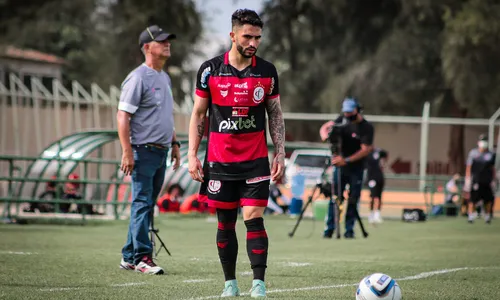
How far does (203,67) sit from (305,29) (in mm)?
39791

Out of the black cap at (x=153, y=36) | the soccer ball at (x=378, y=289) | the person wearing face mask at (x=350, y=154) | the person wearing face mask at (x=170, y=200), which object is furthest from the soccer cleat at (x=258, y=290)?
the person wearing face mask at (x=170, y=200)

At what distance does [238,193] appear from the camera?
790 centimetres

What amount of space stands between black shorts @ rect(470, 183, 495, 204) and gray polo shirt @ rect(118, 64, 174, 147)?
1451cm

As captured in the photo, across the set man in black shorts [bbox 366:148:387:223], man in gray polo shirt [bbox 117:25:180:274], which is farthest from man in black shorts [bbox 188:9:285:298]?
man in black shorts [bbox 366:148:387:223]

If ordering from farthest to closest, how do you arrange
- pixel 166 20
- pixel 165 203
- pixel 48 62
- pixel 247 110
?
pixel 48 62
pixel 166 20
pixel 165 203
pixel 247 110

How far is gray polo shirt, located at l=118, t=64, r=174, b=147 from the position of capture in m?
9.75

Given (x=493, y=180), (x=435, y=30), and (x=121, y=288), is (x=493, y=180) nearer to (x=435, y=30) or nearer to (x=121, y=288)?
(x=121, y=288)

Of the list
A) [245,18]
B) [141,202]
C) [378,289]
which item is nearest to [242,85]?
[245,18]

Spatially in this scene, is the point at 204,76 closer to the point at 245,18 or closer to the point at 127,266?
the point at 245,18

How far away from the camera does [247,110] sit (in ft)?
25.4

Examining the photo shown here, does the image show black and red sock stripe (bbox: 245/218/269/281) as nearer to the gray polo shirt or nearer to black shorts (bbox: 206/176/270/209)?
black shorts (bbox: 206/176/270/209)

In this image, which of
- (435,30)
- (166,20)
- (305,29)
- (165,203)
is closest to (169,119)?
(165,203)

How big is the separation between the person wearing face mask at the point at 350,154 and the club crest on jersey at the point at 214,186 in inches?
→ 338

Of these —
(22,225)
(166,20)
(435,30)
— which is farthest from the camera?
(435,30)
